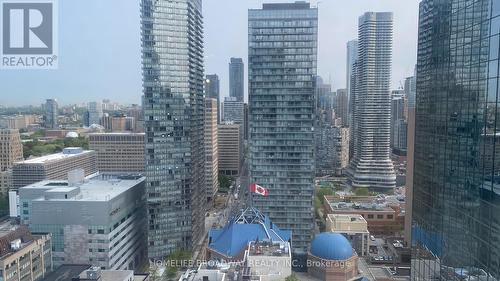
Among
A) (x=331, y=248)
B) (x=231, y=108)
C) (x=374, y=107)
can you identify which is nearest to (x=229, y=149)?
(x=374, y=107)

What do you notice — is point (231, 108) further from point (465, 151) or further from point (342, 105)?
point (465, 151)

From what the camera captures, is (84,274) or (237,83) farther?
(237,83)

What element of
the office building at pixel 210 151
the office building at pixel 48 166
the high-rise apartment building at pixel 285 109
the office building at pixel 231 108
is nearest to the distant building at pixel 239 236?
the high-rise apartment building at pixel 285 109

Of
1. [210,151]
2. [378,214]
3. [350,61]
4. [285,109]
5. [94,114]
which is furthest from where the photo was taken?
[350,61]

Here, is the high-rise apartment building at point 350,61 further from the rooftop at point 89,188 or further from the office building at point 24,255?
the office building at point 24,255

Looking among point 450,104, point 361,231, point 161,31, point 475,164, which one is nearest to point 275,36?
point 161,31

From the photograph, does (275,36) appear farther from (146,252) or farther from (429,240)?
(429,240)

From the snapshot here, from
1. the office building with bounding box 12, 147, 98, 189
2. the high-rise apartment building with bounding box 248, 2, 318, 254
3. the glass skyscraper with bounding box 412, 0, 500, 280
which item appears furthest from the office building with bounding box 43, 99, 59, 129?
the glass skyscraper with bounding box 412, 0, 500, 280
